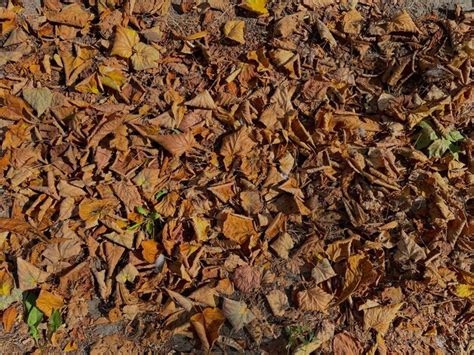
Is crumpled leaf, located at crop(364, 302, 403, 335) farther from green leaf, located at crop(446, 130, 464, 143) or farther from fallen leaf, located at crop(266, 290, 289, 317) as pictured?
green leaf, located at crop(446, 130, 464, 143)

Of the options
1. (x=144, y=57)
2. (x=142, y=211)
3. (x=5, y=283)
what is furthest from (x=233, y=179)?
(x=5, y=283)

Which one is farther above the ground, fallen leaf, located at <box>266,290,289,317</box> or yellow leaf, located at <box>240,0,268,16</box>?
yellow leaf, located at <box>240,0,268,16</box>

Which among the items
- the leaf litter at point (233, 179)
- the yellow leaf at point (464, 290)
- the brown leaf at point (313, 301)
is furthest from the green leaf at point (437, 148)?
the brown leaf at point (313, 301)

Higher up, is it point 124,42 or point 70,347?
point 124,42

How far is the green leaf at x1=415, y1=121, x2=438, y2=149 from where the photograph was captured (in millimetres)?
2598

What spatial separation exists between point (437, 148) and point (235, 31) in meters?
1.30

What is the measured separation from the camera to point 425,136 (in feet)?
8.58

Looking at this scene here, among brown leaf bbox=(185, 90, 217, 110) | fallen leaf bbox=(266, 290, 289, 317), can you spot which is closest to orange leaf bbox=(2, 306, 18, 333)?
fallen leaf bbox=(266, 290, 289, 317)

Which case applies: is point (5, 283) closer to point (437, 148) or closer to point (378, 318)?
point (378, 318)

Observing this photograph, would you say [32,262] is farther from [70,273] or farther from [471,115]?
[471,115]

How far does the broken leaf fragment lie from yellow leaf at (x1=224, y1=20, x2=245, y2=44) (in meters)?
1.04

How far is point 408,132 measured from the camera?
2641 millimetres

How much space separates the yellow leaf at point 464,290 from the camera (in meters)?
2.46

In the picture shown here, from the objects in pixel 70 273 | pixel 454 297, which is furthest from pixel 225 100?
pixel 454 297
